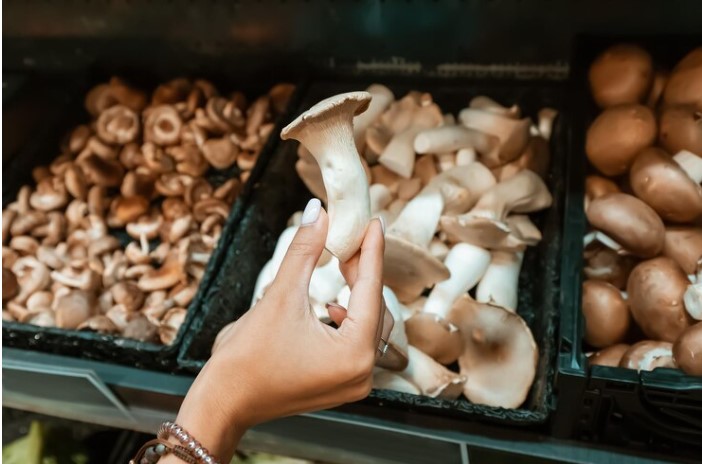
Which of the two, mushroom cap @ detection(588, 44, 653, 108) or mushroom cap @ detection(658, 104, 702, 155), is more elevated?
mushroom cap @ detection(588, 44, 653, 108)

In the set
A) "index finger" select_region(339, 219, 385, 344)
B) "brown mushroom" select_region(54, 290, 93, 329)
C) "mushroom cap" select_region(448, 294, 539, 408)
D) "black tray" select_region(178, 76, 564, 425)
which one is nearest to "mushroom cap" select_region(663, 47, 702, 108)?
"black tray" select_region(178, 76, 564, 425)

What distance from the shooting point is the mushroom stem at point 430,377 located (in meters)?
1.14

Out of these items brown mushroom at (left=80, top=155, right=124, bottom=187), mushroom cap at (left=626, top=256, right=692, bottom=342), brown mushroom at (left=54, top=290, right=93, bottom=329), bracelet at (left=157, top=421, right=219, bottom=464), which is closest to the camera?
bracelet at (left=157, top=421, right=219, bottom=464)

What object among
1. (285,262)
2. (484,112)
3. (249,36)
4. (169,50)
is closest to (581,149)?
(484,112)

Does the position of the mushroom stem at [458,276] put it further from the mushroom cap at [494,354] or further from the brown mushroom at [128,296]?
the brown mushroom at [128,296]

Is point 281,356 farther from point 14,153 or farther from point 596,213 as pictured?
point 14,153

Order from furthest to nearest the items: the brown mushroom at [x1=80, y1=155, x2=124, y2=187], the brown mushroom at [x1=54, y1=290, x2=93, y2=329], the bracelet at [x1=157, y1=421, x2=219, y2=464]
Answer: the brown mushroom at [x1=80, y1=155, x2=124, y2=187] < the brown mushroom at [x1=54, y1=290, x2=93, y2=329] < the bracelet at [x1=157, y1=421, x2=219, y2=464]

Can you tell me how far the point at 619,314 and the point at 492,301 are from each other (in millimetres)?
223

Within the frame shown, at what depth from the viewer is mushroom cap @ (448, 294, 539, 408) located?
111 centimetres

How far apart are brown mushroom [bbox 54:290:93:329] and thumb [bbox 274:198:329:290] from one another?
882 mm

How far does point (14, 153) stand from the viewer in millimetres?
1843

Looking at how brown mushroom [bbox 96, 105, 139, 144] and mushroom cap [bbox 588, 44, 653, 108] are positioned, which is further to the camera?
brown mushroom [bbox 96, 105, 139, 144]

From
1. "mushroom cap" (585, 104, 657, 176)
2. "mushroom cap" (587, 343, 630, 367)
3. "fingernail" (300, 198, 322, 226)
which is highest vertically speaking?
"mushroom cap" (585, 104, 657, 176)

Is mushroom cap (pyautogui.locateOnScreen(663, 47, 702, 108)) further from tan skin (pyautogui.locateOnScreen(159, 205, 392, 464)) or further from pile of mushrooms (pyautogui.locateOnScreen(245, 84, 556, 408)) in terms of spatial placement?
tan skin (pyautogui.locateOnScreen(159, 205, 392, 464))
